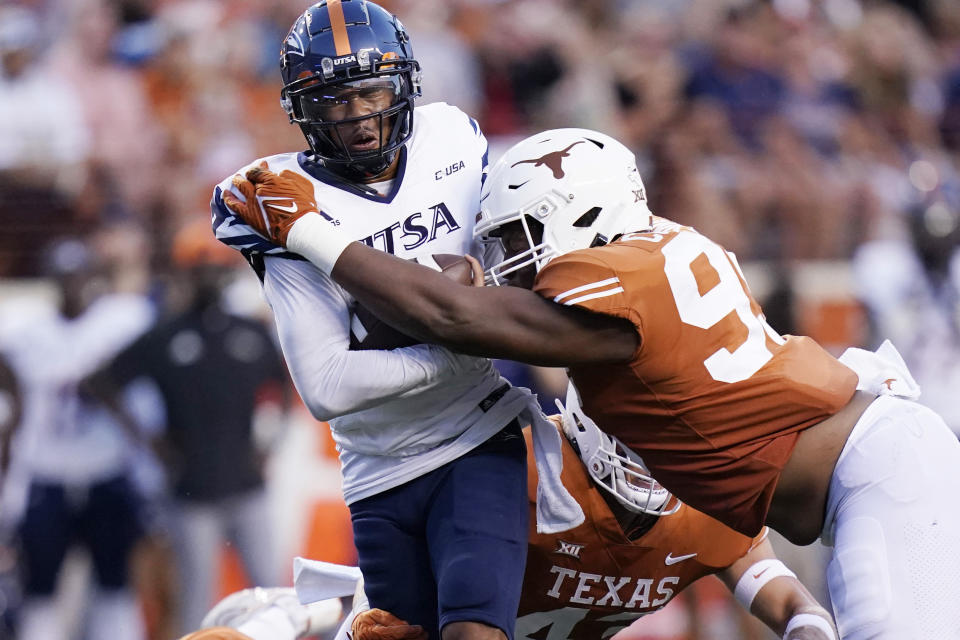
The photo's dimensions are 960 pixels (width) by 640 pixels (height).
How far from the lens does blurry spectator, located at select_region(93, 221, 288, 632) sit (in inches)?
255

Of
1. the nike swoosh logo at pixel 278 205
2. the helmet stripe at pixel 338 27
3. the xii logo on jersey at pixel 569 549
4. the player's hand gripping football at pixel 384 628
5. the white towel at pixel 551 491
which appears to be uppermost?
the helmet stripe at pixel 338 27

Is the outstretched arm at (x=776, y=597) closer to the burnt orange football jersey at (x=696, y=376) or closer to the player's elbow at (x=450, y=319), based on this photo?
the burnt orange football jersey at (x=696, y=376)

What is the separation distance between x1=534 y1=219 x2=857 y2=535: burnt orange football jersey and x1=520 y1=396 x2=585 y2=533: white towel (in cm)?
56

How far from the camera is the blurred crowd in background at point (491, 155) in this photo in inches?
261

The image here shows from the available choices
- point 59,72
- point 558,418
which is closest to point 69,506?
point 59,72

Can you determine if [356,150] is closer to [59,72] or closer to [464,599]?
[464,599]

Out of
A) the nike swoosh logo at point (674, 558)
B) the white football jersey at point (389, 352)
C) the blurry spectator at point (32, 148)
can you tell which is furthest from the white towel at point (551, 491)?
the blurry spectator at point (32, 148)

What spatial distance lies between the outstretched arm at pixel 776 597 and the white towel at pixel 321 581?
120 cm

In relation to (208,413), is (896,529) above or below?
above

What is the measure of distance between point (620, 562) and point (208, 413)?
3227 mm

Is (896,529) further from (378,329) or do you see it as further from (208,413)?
(208,413)

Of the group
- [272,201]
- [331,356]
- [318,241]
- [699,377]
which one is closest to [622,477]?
[699,377]

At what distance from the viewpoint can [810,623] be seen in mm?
3826

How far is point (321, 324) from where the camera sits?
3.39m
